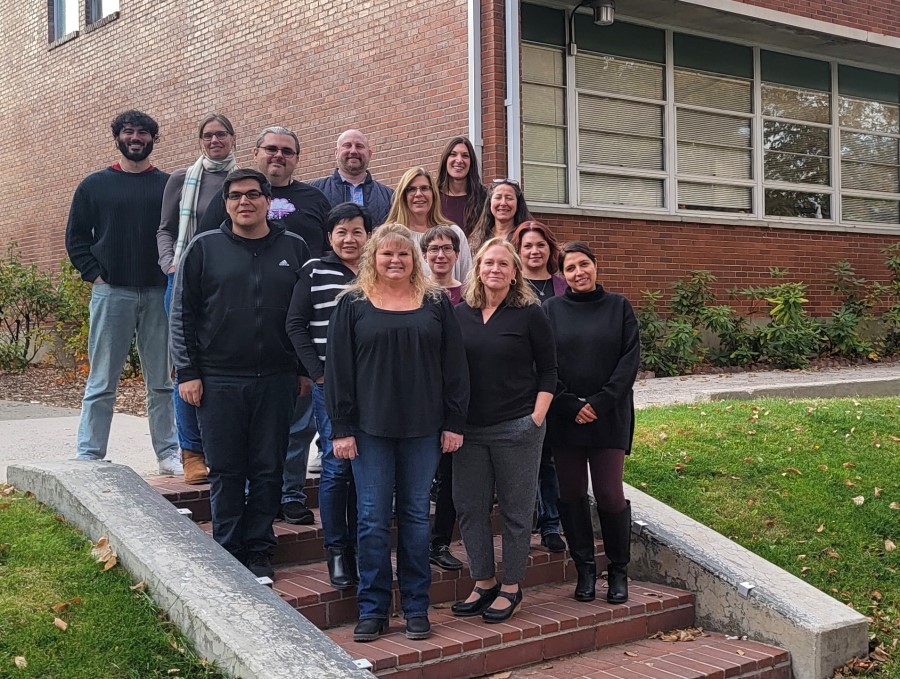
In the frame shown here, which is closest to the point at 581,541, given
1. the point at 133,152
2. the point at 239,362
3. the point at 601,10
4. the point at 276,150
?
the point at 239,362

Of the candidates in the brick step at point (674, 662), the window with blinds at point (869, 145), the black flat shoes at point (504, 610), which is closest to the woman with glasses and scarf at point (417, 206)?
the black flat shoes at point (504, 610)

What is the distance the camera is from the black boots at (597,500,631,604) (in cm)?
549

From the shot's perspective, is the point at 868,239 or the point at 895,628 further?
the point at 868,239

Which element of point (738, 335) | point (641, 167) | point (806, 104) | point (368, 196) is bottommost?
point (738, 335)

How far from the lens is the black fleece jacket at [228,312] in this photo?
16.5 ft

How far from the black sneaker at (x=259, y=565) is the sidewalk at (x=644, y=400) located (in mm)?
1866

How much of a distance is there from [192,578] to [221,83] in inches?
464

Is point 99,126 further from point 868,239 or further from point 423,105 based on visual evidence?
point 868,239

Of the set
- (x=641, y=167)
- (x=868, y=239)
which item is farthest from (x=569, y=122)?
(x=868, y=239)

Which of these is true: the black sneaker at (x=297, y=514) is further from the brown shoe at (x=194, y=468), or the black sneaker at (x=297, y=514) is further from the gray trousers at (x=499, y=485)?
the gray trousers at (x=499, y=485)

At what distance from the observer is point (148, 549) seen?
4652mm

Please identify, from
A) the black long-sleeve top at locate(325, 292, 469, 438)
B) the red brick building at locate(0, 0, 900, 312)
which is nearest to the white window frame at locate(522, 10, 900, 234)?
the red brick building at locate(0, 0, 900, 312)

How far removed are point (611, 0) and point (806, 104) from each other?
14.2 ft

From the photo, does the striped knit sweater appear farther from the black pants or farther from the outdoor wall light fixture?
the outdoor wall light fixture
